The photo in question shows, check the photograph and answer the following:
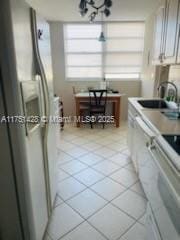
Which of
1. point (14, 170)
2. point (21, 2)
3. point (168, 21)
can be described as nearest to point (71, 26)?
point (168, 21)

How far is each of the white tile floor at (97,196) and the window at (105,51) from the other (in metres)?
2.11

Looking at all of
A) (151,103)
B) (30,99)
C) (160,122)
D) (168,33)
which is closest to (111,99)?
(151,103)

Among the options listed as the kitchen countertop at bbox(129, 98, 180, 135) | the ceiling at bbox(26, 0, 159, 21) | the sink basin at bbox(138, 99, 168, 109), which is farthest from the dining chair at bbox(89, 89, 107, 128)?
the kitchen countertop at bbox(129, 98, 180, 135)

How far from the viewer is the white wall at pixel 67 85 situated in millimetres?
4473

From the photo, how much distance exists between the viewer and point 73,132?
404 centimetres

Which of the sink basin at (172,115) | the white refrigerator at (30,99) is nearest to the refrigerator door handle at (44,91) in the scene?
the white refrigerator at (30,99)

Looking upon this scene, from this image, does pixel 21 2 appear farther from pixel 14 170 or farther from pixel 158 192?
pixel 158 192

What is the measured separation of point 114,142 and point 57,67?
8.03 ft

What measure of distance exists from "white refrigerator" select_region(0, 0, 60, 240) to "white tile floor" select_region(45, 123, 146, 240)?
0.33 metres

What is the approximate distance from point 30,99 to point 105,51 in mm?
3748

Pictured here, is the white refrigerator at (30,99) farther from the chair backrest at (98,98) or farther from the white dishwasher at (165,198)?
the chair backrest at (98,98)

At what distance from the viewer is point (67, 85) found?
4711mm

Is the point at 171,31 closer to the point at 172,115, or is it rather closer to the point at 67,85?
the point at 172,115

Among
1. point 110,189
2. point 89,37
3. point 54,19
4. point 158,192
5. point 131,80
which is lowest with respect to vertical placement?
point 110,189
